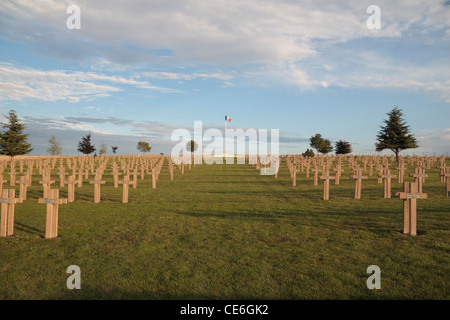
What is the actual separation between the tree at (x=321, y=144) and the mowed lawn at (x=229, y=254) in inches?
2994

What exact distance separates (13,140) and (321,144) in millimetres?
73419

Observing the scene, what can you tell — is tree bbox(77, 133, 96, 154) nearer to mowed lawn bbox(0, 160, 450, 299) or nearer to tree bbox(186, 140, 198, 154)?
tree bbox(186, 140, 198, 154)

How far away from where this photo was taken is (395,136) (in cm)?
5566

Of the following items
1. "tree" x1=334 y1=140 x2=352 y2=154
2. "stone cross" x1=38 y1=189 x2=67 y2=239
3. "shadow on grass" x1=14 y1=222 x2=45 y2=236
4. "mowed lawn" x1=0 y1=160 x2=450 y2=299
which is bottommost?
"shadow on grass" x1=14 y1=222 x2=45 y2=236

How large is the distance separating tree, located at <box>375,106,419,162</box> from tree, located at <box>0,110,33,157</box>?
66.0 m

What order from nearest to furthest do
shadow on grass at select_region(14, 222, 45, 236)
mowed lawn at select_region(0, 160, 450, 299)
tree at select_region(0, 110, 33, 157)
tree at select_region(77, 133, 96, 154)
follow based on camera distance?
1. mowed lawn at select_region(0, 160, 450, 299)
2. shadow on grass at select_region(14, 222, 45, 236)
3. tree at select_region(0, 110, 33, 157)
4. tree at select_region(77, 133, 96, 154)

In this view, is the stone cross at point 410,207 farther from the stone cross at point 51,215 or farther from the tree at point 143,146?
the tree at point 143,146

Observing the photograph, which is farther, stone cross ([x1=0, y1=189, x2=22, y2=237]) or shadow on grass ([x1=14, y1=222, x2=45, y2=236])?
shadow on grass ([x1=14, y1=222, x2=45, y2=236])

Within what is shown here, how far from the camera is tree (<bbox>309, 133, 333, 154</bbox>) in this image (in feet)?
277

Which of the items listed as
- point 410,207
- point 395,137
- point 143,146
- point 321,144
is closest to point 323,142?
point 321,144

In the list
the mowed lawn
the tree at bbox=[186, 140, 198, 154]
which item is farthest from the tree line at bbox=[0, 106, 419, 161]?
the mowed lawn

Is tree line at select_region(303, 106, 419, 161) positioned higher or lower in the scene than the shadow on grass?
higher
